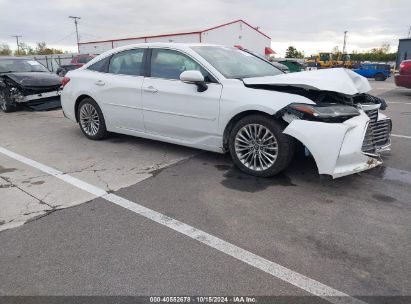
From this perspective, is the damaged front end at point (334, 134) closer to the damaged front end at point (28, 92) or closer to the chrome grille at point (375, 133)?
the chrome grille at point (375, 133)

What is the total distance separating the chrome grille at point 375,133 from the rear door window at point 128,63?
3281 mm

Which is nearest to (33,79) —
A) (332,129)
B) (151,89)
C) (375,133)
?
(151,89)

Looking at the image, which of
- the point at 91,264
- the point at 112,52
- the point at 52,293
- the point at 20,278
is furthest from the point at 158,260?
the point at 112,52

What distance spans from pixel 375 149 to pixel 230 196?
6.21 feet

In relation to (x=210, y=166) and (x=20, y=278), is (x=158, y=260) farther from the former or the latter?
(x=210, y=166)

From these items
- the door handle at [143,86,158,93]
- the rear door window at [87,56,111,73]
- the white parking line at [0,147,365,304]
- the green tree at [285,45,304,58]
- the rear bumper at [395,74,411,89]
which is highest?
the green tree at [285,45,304,58]

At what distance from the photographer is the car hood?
938 centimetres

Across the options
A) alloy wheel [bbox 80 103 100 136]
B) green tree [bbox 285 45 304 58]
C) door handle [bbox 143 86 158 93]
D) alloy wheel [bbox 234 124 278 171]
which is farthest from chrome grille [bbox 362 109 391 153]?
green tree [bbox 285 45 304 58]

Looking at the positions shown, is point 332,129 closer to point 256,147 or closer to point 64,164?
point 256,147

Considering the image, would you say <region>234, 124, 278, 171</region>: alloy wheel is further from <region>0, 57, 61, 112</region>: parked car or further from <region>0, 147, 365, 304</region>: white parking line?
<region>0, 57, 61, 112</region>: parked car

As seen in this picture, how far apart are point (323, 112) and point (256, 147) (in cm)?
91

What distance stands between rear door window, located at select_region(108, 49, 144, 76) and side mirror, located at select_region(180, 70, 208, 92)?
114cm

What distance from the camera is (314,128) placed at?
3826 millimetres

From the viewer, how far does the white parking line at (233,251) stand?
2420 mm
